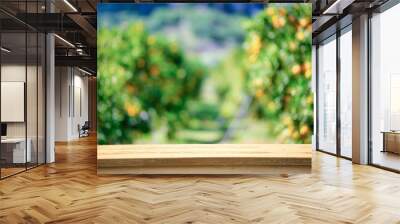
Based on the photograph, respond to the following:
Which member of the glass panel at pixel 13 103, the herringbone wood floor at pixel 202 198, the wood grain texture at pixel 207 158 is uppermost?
the glass panel at pixel 13 103

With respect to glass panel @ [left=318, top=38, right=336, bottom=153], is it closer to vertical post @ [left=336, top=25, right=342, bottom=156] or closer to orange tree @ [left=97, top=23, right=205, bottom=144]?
vertical post @ [left=336, top=25, right=342, bottom=156]

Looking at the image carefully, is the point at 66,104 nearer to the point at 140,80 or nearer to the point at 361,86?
the point at 140,80

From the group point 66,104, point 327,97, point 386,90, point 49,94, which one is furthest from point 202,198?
point 66,104

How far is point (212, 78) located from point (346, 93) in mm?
4136

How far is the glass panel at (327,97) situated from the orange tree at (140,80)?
Answer: 485 centimetres

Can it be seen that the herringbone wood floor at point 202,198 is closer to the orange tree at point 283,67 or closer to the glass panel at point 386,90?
the glass panel at point 386,90

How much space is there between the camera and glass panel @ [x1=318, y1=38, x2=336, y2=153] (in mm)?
9266

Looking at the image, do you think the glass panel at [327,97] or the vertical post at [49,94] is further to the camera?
the glass panel at [327,97]

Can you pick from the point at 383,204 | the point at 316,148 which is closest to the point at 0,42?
the point at 383,204

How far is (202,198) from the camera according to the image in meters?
4.51

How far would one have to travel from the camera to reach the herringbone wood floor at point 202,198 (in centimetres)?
370

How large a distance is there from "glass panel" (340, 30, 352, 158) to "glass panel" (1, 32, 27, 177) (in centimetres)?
671

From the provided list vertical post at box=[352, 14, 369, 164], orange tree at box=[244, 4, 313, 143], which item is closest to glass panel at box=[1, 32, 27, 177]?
orange tree at box=[244, 4, 313, 143]

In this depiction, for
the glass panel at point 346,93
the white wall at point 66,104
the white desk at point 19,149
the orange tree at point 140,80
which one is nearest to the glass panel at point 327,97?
the glass panel at point 346,93
